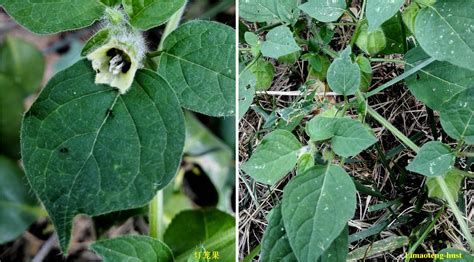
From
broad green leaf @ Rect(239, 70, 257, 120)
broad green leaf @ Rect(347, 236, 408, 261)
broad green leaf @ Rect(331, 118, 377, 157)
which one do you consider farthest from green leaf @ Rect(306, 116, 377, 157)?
broad green leaf @ Rect(347, 236, 408, 261)

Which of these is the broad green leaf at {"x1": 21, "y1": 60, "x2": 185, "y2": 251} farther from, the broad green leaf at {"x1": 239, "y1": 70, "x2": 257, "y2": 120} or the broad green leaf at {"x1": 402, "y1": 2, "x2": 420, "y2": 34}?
the broad green leaf at {"x1": 402, "y1": 2, "x2": 420, "y2": 34}

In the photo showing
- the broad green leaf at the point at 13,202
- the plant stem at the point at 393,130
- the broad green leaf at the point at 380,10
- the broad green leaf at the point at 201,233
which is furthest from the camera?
the broad green leaf at the point at 13,202

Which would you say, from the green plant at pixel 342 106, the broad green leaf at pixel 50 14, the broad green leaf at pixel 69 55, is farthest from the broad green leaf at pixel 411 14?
the broad green leaf at pixel 69 55

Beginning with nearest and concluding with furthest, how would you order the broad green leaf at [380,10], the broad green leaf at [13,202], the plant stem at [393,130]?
the broad green leaf at [380,10] → the plant stem at [393,130] → the broad green leaf at [13,202]

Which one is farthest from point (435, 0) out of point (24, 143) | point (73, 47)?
point (73, 47)

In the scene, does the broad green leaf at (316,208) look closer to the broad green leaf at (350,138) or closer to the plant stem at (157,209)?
the broad green leaf at (350,138)

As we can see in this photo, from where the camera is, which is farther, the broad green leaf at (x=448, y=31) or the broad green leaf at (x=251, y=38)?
the broad green leaf at (x=251, y=38)

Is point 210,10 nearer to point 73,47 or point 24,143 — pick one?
point 73,47

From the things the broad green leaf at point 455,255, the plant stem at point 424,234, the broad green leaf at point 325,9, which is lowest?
→ the plant stem at point 424,234

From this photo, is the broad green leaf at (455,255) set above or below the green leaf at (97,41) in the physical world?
below
